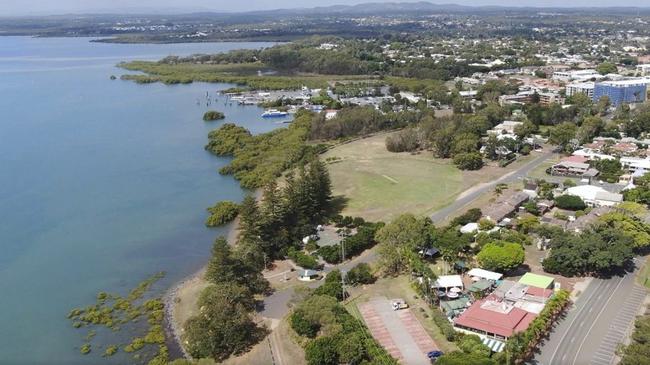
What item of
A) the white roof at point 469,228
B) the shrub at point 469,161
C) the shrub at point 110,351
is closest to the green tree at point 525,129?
the shrub at point 469,161

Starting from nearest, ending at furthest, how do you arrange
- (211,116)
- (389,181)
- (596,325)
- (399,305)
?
(596,325), (399,305), (389,181), (211,116)

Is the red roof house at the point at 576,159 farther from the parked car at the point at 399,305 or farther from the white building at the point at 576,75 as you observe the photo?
the white building at the point at 576,75

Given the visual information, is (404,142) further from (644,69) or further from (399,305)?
(644,69)

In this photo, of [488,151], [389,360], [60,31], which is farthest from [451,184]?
[60,31]

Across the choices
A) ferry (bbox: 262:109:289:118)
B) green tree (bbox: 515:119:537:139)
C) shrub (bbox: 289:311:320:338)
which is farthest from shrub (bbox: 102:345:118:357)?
ferry (bbox: 262:109:289:118)

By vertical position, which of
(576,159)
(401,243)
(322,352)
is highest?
(401,243)

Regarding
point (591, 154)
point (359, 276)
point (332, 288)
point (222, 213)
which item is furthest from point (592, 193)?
point (222, 213)
